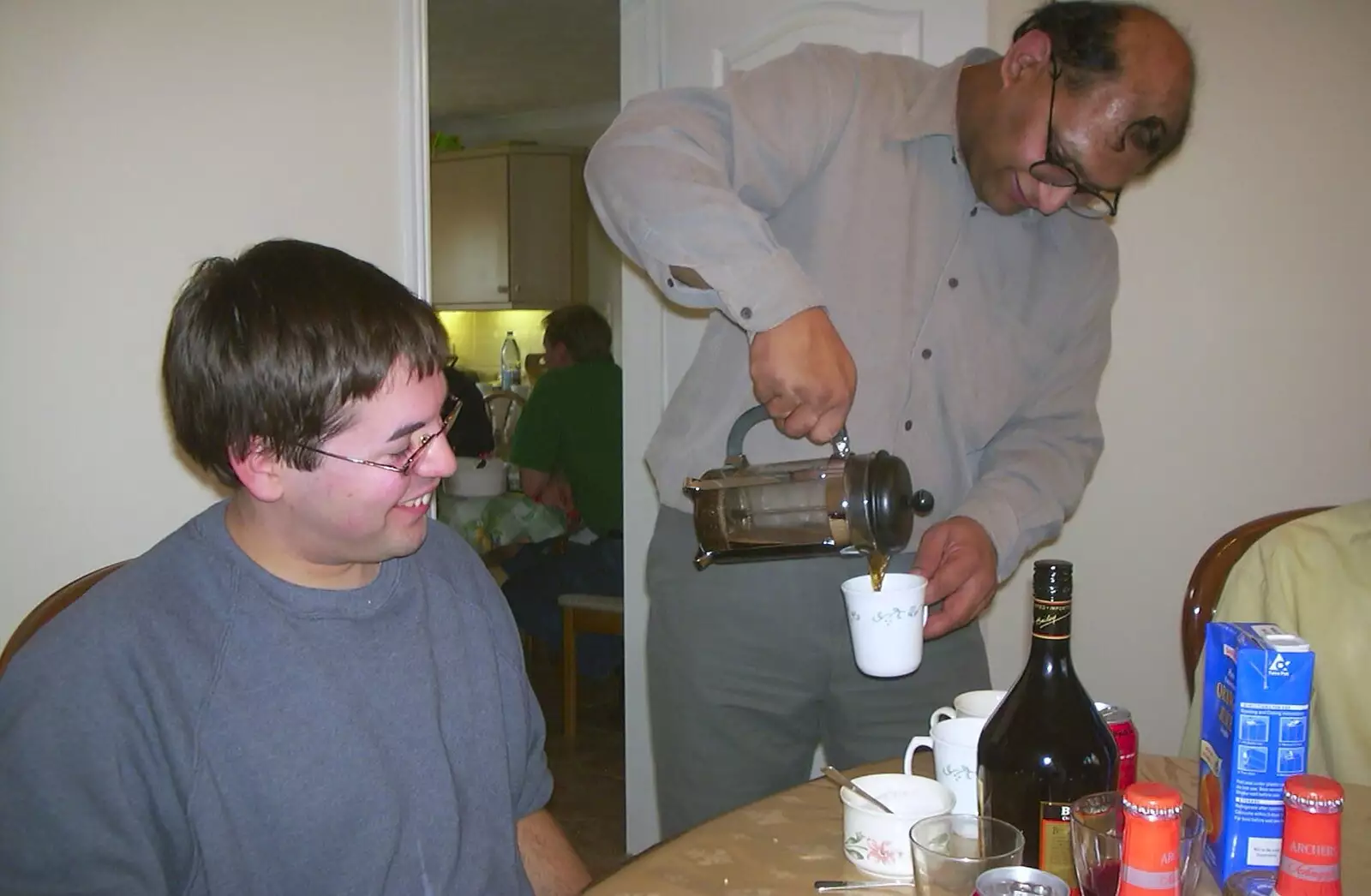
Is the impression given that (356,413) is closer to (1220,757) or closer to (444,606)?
(444,606)

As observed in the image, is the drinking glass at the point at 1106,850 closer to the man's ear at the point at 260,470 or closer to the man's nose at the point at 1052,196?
the man's ear at the point at 260,470

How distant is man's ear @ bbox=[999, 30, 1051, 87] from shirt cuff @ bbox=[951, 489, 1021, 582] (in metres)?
0.57

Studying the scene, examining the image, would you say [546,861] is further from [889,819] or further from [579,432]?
[579,432]

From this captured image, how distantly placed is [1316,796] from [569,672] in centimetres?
314

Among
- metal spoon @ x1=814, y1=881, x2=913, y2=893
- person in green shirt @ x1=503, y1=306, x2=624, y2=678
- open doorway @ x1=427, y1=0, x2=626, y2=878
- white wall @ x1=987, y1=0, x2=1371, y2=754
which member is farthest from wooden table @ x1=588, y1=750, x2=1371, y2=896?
open doorway @ x1=427, y1=0, x2=626, y2=878

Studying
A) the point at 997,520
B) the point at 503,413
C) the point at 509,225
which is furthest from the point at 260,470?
the point at 509,225

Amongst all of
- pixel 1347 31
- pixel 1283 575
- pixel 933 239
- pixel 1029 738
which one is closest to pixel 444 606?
pixel 1029 738

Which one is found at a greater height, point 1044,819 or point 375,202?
point 375,202

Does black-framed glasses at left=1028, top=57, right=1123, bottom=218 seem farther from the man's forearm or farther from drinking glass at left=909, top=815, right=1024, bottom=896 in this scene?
the man's forearm

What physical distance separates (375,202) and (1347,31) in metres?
1.98

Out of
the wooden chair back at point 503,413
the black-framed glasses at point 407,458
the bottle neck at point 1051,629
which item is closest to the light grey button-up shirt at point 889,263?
the black-framed glasses at point 407,458

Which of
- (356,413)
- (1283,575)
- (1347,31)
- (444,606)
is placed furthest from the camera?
(1347,31)

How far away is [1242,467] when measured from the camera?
8.16 ft

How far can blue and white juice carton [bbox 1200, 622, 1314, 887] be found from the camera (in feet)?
2.93
